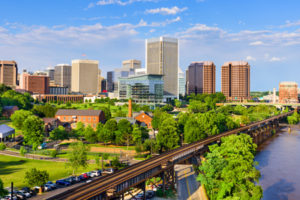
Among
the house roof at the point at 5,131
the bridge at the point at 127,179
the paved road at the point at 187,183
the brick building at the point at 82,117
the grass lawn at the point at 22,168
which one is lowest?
the paved road at the point at 187,183

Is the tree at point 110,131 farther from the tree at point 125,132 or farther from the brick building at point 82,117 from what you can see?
the brick building at point 82,117

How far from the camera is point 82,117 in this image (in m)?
123

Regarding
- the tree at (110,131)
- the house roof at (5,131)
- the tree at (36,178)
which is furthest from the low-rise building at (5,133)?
the tree at (36,178)

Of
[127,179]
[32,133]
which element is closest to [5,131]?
[32,133]

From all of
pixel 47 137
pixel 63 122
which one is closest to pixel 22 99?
pixel 63 122

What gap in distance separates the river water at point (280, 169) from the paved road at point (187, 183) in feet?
49.4

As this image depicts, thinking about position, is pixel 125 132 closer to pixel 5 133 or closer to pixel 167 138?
pixel 167 138

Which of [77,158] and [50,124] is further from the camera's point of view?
[50,124]

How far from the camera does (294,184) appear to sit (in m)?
68.0

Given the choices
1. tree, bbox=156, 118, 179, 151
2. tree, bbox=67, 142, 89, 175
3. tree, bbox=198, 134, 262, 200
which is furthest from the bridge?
tree, bbox=67, 142, 89, 175

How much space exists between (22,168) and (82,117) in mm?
57756

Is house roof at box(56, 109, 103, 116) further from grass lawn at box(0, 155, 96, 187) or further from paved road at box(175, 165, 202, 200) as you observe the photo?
paved road at box(175, 165, 202, 200)

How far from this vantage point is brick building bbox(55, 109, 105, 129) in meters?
122

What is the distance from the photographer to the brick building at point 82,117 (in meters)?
122
